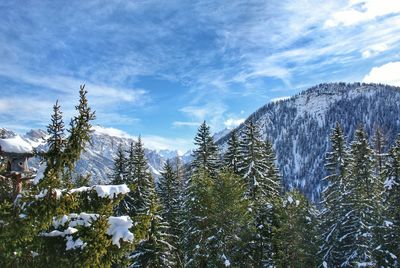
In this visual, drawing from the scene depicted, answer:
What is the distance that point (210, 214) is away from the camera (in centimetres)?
3234

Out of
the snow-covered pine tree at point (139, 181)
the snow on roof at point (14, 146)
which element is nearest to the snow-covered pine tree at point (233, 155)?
the snow-covered pine tree at point (139, 181)

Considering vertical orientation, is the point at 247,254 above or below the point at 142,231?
below

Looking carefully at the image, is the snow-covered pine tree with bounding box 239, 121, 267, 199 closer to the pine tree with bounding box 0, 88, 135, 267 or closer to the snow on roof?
the pine tree with bounding box 0, 88, 135, 267

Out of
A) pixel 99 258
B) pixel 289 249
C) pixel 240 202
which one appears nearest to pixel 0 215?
pixel 99 258

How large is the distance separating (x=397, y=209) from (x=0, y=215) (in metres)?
31.1

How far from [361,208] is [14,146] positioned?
3301 centimetres

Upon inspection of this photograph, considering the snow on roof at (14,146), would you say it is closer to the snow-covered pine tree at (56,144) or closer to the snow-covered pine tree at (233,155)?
the snow-covered pine tree at (56,144)

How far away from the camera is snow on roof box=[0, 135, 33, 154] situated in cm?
871

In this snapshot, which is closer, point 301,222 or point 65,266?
point 65,266

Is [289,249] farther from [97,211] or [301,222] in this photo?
[97,211]

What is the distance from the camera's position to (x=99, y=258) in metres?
9.45

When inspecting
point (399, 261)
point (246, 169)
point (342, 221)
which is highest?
point (246, 169)

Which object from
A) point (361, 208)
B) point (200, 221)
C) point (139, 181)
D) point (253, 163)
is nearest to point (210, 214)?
point (200, 221)

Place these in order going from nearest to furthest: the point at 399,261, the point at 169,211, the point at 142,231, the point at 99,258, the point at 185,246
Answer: the point at 99,258, the point at 142,231, the point at 399,261, the point at 185,246, the point at 169,211
